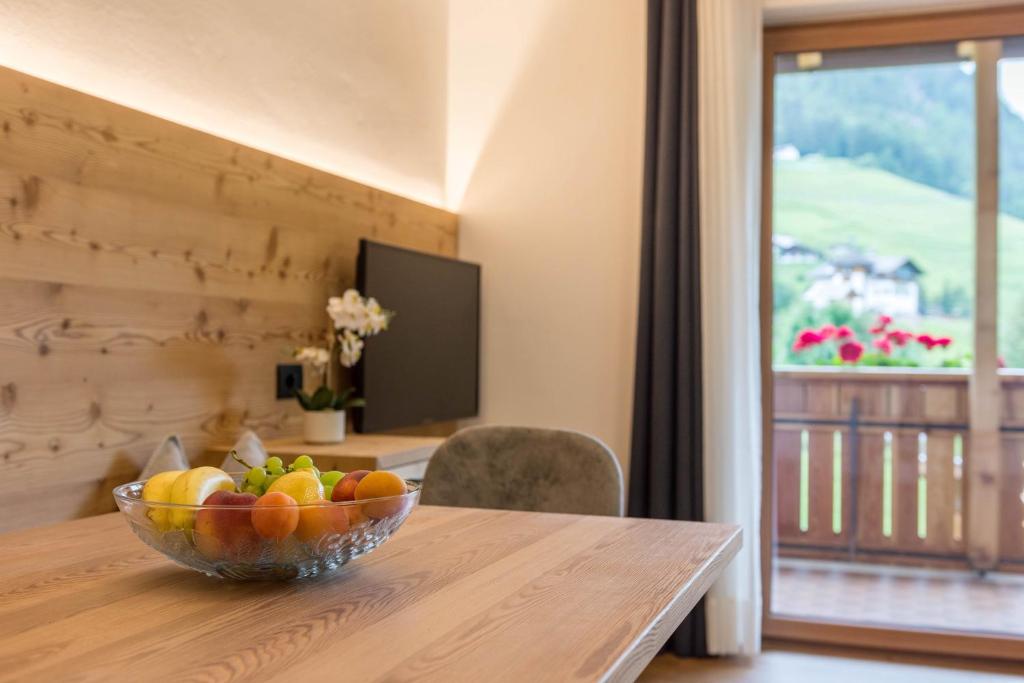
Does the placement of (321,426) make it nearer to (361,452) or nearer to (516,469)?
(361,452)

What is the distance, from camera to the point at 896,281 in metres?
3.76

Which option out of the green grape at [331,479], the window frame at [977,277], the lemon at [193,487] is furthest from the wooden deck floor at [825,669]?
the lemon at [193,487]

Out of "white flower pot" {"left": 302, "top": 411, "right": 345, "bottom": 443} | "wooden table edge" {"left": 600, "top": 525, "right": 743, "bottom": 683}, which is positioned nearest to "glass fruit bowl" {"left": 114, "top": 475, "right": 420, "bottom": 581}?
"wooden table edge" {"left": 600, "top": 525, "right": 743, "bottom": 683}

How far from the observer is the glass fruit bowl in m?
1.16

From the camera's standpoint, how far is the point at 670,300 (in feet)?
12.5

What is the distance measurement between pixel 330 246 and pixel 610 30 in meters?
1.50

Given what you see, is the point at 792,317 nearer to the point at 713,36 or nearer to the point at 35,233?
the point at 713,36

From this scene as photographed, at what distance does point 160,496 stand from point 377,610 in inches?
12.6

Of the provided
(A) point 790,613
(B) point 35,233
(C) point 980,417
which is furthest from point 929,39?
(B) point 35,233

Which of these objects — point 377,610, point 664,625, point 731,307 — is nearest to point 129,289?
point 377,610

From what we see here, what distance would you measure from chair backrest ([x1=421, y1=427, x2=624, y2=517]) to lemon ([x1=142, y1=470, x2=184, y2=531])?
947 mm

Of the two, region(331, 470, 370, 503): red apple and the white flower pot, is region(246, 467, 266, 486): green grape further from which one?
the white flower pot

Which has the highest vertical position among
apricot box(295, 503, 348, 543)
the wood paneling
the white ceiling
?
the white ceiling

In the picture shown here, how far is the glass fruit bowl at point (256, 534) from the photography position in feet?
3.80
